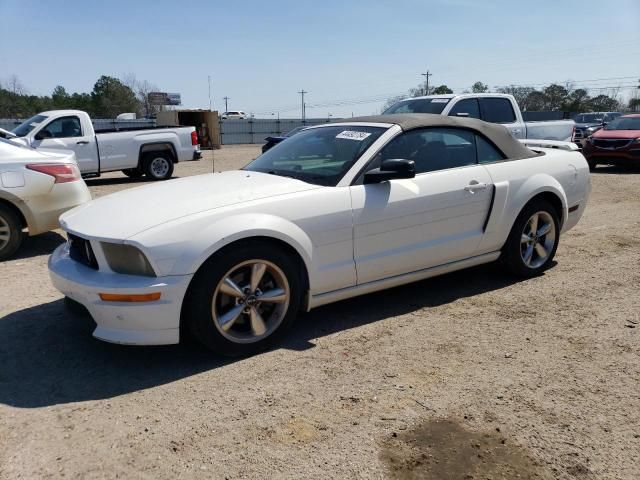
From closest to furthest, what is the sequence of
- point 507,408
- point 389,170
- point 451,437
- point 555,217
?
point 451,437
point 507,408
point 389,170
point 555,217

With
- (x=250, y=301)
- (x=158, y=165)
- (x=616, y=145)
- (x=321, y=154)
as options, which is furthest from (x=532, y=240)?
(x=158, y=165)

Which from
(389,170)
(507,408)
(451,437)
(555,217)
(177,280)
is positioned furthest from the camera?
(555,217)

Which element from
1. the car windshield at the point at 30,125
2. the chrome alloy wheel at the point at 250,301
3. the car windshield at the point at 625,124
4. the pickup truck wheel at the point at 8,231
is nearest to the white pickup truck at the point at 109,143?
the car windshield at the point at 30,125

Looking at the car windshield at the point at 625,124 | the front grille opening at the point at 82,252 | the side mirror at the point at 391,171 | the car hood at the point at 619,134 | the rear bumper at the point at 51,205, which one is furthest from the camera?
the car windshield at the point at 625,124

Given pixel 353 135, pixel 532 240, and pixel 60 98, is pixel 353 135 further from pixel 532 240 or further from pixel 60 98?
pixel 60 98

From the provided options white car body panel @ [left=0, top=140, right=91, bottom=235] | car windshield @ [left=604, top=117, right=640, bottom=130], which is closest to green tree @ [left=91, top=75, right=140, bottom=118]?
car windshield @ [left=604, top=117, right=640, bottom=130]

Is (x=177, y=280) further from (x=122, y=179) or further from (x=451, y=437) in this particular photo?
(x=122, y=179)

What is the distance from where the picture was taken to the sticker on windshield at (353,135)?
14.0ft

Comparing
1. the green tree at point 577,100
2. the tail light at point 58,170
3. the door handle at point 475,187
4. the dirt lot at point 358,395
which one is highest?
the green tree at point 577,100

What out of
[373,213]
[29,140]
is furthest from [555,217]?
[29,140]

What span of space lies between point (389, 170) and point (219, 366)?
70.4 inches

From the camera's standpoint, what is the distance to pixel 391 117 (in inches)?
182

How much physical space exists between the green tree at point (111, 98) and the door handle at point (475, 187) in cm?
7561

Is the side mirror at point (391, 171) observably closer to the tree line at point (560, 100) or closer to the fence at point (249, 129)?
the fence at point (249, 129)
